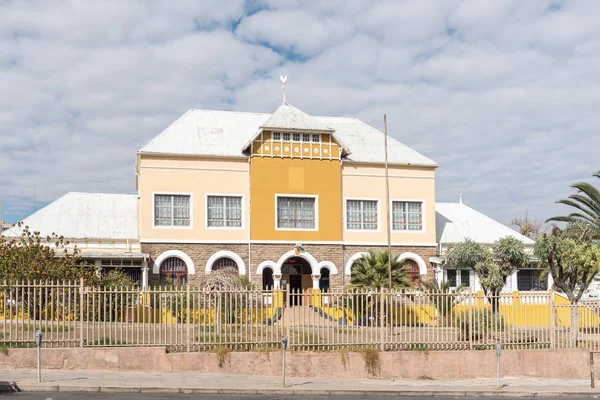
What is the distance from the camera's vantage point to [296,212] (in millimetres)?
32812

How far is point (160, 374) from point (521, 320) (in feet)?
31.4

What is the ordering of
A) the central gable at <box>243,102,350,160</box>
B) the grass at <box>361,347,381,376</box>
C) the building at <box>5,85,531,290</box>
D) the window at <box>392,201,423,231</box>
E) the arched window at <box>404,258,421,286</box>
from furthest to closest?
the window at <box>392,201,423,231</box> → the arched window at <box>404,258,421,286</box> → the central gable at <box>243,102,350,160</box> → the building at <box>5,85,531,290</box> → the grass at <box>361,347,381,376</box>

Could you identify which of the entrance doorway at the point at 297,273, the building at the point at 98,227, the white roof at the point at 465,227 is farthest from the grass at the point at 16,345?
the white roof at the point at 465,227

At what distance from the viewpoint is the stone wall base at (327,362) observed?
54.4ft

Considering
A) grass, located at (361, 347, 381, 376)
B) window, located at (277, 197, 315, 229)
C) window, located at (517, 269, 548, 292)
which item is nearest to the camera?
grass, located at (361, 347, 381, 376)

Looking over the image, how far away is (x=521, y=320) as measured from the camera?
61.5ft

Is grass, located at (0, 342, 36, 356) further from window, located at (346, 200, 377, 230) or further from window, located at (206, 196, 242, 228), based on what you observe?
window, located at (346, 200, 377, 230)

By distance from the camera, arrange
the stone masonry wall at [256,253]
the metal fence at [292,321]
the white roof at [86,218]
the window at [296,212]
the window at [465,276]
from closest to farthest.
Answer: the metal fence at [292,321] → the stone masonry wall at [256,253] → the white roof at [86,218] → the window at [296,212] → the window at [465,276]

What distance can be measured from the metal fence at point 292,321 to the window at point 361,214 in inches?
543

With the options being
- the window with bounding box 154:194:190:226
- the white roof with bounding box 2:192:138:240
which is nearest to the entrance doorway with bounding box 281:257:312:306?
the window with bounding box 154:194:190:226

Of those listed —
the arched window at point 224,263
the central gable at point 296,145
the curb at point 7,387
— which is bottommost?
the curb at point 7,387

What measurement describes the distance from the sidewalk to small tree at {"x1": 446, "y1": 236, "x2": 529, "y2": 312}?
841 cm

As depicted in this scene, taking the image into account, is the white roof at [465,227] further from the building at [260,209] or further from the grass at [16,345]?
the grass at [16,345]

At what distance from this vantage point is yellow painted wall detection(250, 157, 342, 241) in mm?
32125
